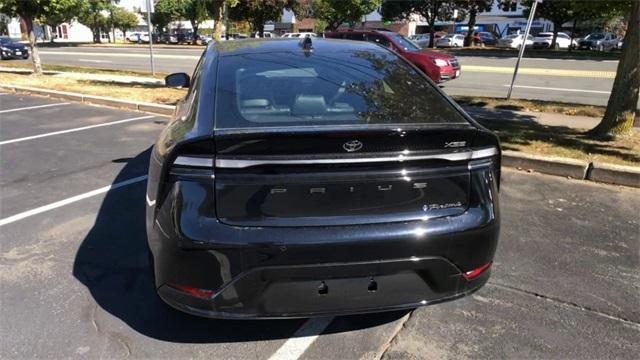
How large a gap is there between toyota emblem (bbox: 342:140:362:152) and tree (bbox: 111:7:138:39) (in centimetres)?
7050

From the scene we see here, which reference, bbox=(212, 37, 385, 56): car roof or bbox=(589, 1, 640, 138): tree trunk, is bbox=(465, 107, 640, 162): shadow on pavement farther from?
bbox=(212, 37, 385, 56): car roof

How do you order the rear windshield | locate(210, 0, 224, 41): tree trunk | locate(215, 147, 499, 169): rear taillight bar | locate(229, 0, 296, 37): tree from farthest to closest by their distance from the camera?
locate(229, 0, 296, 37): tree, locate(210, 0, 224, 41): tree trunk, the rear windshield, locate(215, 147, 499, 169): rear taillight bar

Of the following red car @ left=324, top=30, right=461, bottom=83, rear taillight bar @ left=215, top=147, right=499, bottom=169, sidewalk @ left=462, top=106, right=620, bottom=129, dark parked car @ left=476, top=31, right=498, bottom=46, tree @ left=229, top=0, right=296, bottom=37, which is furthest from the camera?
dark parked car @ left=476, top=31, right=498, bottom=46

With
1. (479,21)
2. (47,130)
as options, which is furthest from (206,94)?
(479,21)

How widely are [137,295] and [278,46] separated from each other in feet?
6.48

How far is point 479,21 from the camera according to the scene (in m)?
74.4

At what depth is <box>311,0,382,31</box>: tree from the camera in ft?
149

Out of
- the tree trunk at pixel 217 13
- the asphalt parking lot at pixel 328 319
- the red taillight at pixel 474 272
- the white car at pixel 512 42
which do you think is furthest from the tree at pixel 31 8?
the white car at pixel 512 42

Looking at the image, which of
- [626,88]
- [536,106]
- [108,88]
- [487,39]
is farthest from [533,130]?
[487,39]

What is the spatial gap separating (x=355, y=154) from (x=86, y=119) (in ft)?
27.2

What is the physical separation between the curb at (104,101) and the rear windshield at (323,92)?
19.9 feet

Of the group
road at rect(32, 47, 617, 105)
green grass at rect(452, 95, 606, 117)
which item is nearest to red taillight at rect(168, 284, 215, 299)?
green grass at rect(452, 95, 606, 117)

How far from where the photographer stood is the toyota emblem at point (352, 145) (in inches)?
92.3

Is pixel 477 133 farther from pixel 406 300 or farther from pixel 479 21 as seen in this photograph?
pixel 479 21
